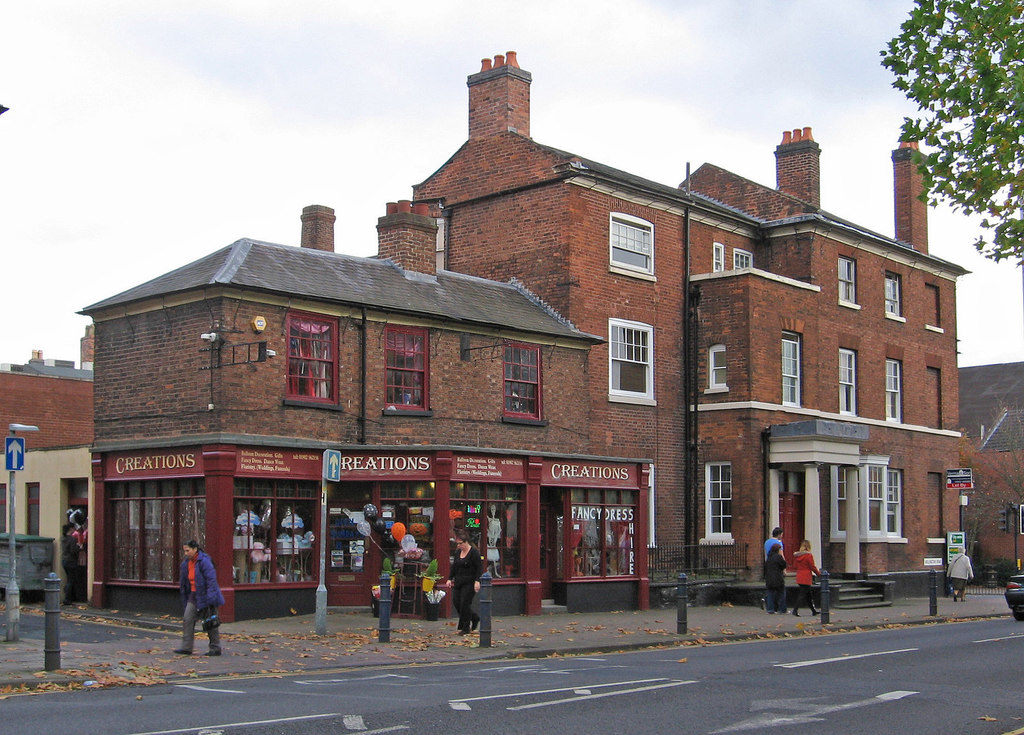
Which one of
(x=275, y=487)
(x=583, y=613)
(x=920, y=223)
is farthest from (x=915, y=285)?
(x=275, y=487)

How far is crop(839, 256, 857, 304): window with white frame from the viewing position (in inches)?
1329

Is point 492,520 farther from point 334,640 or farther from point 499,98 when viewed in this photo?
point 499,98

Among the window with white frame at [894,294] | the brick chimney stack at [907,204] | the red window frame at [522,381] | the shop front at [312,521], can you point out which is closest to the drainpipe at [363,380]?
the shop front at [312,521]

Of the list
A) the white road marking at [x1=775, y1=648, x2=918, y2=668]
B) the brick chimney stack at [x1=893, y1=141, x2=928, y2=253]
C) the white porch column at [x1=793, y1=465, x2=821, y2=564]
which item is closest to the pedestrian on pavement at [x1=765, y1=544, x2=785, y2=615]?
the white porch column at [x1=793, y1=465, x2=821, y2=564]

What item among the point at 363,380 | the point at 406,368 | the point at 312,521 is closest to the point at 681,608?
the point at 312,521

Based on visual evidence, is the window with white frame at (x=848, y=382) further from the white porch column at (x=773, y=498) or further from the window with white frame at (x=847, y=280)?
the white porch column at (x=773, y=498)

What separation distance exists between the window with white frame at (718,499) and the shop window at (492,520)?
8.10m

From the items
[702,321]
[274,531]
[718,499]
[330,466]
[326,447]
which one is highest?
[702,321]

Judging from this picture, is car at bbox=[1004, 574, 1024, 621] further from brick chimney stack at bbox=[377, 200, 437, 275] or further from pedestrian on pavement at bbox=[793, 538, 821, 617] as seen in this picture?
brick chimney stack at bbox=[377, 200, 437, 275]

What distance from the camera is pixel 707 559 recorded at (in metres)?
29.3

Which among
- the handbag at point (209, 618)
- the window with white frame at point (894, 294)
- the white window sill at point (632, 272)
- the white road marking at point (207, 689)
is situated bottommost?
the white road marking at point (207, 689)

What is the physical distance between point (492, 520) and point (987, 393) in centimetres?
4641

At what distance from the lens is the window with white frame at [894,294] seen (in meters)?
35.9

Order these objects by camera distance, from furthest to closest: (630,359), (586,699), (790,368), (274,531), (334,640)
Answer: (790,368) < (630,359) < (274,531) < (334,640) < (586,699)
